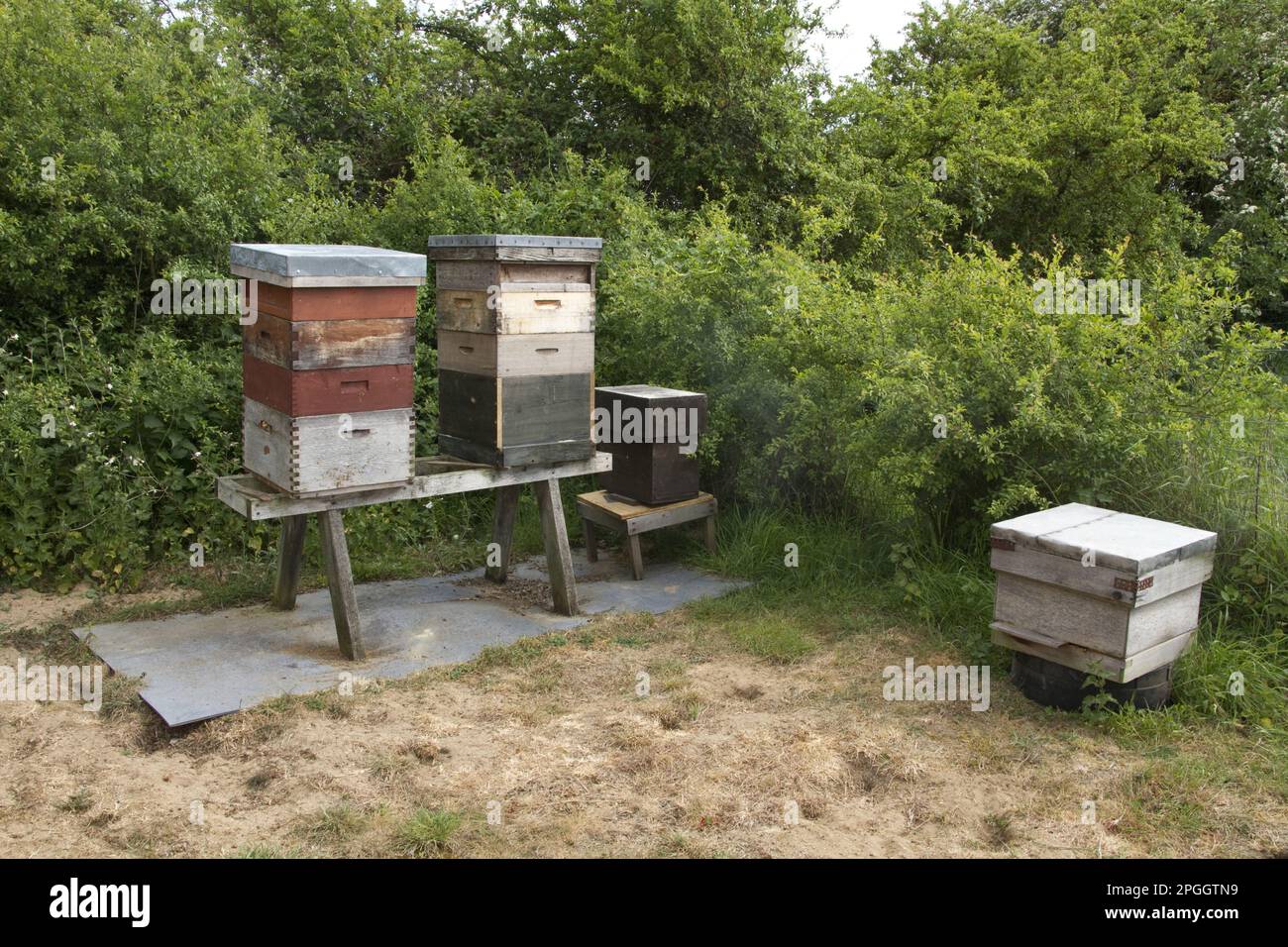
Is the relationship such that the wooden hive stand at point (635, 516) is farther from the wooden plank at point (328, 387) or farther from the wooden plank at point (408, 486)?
the wooden plank at point (328, 387)

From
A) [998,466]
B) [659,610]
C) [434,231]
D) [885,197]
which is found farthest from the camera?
[885,197]

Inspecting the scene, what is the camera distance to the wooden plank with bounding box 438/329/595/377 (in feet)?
17.0

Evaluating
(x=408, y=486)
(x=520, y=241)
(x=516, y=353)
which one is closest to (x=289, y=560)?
(x=408, y=486)

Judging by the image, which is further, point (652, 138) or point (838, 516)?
point (652, 138)

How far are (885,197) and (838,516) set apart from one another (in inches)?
197

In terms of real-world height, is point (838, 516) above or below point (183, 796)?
above

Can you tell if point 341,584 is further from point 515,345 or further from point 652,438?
point 652,438

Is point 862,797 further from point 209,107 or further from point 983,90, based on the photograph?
point 983,90

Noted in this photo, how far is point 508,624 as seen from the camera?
5.66 metres

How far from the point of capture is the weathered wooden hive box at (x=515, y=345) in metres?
5.14

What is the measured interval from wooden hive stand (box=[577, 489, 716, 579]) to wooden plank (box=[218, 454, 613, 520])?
0.62 metres

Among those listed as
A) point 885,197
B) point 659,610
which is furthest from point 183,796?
point 885,197

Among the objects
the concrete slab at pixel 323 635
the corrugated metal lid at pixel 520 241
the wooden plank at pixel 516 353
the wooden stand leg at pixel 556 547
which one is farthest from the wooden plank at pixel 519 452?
the corrugated metal lid at pixel 520 241

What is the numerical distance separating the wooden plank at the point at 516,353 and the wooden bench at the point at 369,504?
0.51 m
